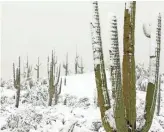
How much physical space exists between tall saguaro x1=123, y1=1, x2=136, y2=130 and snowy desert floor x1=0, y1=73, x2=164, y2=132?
0.26 metres

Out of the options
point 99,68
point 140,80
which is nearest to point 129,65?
point 99,68

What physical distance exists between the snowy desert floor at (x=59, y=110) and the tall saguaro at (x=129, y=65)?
26 cm

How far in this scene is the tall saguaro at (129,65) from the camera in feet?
13.8

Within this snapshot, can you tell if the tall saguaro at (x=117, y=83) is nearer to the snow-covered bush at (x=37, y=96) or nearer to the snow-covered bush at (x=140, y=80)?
the snow-covered bush at (x=140, y=80)

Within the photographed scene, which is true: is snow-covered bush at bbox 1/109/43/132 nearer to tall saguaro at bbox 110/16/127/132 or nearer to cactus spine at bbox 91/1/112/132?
cactus spine at bbox 91/1/112/132

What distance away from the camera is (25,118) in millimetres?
15445

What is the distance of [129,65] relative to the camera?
420cm

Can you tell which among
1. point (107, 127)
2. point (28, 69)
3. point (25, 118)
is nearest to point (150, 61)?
point (107, 127)

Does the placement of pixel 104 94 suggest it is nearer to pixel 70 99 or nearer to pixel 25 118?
pixel 25 118

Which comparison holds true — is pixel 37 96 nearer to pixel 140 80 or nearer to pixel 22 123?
pixel 140 80

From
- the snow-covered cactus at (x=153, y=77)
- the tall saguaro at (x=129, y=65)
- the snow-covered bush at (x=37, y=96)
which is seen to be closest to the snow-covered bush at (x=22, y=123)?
the snow-covered cactus at (x=153, y=77)

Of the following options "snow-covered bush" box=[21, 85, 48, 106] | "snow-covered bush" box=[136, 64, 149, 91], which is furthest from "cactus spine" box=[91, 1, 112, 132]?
"snow-covered bush" box=[21, 85, 48, 106]

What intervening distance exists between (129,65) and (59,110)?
2004 centimetres

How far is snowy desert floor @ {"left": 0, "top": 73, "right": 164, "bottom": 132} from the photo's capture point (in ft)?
39.0
